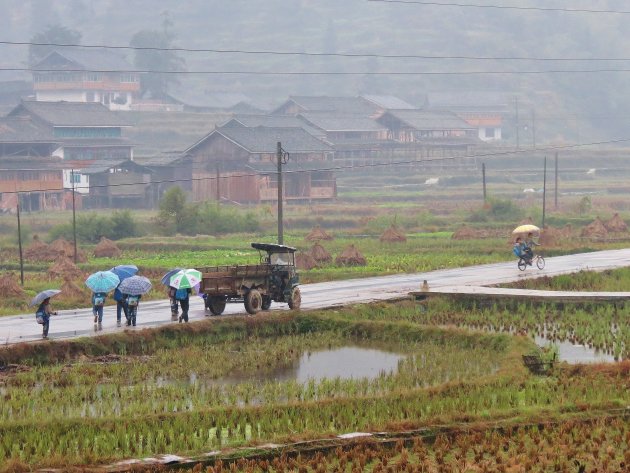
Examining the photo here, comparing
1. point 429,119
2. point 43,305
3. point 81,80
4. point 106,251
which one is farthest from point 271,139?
point 43,305

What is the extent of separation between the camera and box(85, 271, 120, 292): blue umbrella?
24688 millimetres

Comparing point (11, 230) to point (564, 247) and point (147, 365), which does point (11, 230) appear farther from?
point (147, 365)

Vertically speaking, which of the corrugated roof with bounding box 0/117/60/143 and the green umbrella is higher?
the corrugated roof with bounding box 0/117/60/143

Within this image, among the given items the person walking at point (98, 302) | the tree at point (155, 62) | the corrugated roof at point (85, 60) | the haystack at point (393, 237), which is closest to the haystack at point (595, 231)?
the haystack at point (393, 237)

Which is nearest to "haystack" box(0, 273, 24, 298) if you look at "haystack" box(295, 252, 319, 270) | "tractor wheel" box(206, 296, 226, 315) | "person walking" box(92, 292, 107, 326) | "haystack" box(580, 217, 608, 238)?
"tractor wheel" box(206, 296, 226, 315)

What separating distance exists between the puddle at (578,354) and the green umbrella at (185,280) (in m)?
7.24

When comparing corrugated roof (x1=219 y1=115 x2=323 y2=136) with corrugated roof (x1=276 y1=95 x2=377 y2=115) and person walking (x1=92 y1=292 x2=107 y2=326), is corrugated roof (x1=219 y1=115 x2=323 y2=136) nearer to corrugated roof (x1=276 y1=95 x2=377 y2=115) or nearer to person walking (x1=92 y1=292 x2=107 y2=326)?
corrugated roof (x1=276 y1=95 x2=377 y2=115)

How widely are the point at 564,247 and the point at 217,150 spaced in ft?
121

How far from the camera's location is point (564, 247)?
47750 millimetres

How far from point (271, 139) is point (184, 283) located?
182ft

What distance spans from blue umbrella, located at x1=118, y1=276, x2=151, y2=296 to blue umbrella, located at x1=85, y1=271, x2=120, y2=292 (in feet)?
0.61

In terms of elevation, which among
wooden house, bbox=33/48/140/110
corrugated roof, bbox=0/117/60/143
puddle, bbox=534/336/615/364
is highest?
wooden house, bbox=33/48/140/110

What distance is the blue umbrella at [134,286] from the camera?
979 inches

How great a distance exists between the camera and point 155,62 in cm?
12675
